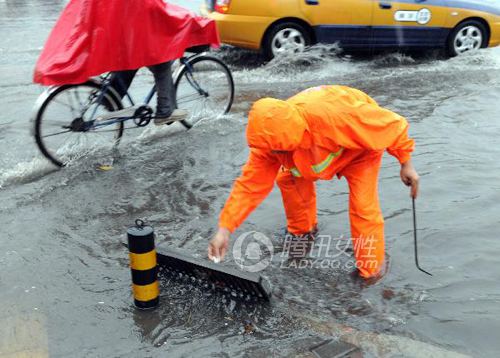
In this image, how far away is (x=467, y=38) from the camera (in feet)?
30.5

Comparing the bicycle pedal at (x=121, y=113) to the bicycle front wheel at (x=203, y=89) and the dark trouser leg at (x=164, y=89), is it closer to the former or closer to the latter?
the dark trouser leg at (x=164, y=89)

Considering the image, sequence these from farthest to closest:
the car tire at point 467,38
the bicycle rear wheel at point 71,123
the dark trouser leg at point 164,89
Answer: the car tire at point 467,38 < the dark trouser leg at point 164,89 < the bicycle rear wheel at point 71,123

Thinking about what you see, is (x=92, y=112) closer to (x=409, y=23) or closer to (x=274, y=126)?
(x=274, y=126)

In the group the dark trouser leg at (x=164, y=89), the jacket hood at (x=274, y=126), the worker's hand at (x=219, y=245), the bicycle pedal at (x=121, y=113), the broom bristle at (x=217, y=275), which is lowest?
the broom bristle at (x=217, y=275)

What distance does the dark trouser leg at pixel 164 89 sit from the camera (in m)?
5.40

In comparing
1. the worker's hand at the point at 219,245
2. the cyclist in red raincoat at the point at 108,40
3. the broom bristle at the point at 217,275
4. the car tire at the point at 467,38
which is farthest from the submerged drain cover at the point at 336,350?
the car tire at the point at 467,38

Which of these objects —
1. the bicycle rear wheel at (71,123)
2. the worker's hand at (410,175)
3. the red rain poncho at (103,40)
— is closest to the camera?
the worker's hand at (410,175)

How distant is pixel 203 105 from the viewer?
6.36 m

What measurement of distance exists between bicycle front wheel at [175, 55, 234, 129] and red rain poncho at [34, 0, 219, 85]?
794mm

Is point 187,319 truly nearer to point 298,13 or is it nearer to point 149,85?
point 149,85

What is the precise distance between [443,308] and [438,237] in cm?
92

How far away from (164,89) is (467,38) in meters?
6.15

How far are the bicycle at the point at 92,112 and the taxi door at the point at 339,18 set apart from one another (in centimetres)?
290

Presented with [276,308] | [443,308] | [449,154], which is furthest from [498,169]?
[276,308]
